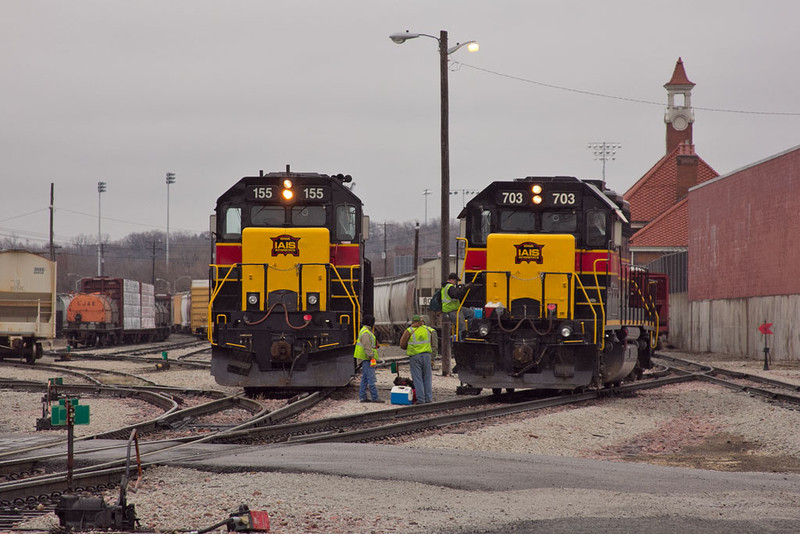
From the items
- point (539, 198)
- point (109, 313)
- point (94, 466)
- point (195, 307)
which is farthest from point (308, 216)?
point (195, 307)

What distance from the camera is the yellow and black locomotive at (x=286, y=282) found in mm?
19062

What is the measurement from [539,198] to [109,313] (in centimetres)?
3751

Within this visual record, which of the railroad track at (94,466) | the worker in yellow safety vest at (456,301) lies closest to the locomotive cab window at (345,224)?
the worker in yellow safety vest at (456,301)

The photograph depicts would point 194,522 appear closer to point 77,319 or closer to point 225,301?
point 225,301

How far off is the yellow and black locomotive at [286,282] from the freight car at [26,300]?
16780 mm

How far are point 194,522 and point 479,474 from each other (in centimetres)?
306

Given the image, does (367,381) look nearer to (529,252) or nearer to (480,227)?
(480,227)

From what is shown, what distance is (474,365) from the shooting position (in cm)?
1816

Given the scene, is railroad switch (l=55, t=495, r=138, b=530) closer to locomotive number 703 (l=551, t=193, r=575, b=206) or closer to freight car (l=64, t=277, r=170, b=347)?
locomotive number 703 (l=551, t=193, r=575, b=206)

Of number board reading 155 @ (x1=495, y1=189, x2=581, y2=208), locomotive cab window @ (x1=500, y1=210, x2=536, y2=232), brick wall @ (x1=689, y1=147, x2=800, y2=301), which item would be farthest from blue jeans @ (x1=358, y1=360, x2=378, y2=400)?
brick wall @ (x1=689, y1=147, x2=800, y2=301)

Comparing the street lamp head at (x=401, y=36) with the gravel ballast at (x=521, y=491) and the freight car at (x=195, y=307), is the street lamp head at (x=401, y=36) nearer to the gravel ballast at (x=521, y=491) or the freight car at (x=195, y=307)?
the gravel ballast at (x=521, y=491)

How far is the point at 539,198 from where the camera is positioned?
1827cm

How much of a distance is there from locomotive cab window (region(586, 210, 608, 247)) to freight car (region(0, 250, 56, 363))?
21.7 meters

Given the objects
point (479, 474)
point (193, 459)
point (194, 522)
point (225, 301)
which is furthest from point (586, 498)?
point (225, 301)
